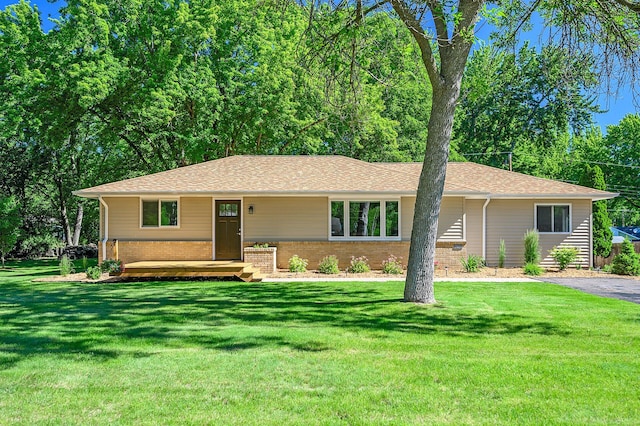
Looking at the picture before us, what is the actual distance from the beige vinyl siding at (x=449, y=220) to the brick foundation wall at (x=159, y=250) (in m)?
6.96

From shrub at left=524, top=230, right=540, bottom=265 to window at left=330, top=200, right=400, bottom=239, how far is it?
446 centimetres

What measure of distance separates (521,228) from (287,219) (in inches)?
334

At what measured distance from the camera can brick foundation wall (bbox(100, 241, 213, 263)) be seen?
54.2 feet

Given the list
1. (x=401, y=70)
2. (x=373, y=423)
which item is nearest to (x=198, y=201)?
(x=401, y=70)

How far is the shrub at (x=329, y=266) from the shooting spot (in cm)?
1525

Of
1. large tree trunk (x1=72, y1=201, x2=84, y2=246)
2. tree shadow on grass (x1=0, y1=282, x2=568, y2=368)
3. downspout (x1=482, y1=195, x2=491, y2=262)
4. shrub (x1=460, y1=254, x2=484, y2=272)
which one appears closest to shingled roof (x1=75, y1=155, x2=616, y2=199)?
downspout (x1=482, y1=195, x2=491, y2=262)

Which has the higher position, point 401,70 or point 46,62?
point 46,62

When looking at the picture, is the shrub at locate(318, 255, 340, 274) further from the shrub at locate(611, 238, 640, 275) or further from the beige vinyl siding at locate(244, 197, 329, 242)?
the shrub at locate(611, 238, 640, 275)

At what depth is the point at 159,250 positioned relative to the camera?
1659cm

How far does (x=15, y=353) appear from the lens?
564 cm

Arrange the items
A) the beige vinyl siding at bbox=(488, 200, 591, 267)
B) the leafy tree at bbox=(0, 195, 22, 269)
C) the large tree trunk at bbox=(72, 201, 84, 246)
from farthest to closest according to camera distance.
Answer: the large tree trunk at bbox=(72, 201, 84, 246), the leafy tree at bbox=(0, 195, 22, 269), the beige vinyl siding at bbox=(488, 200, 591, 267)

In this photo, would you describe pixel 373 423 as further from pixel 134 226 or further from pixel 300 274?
pixel 134 226

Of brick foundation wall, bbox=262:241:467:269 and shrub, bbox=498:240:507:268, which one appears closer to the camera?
brick foundation wall, bbox=262:241:467:269

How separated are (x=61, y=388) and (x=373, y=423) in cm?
285
